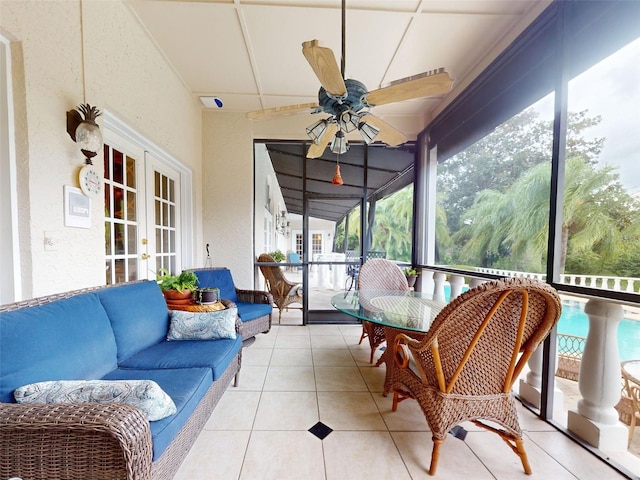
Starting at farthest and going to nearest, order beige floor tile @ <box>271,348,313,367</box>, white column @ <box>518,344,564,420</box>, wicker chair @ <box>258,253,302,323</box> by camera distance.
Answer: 1. wicker chair @ <box>258,253,302,323</box>
2. beige floor tile @ <box>271,348,313,367</box>
3. white column @ <box>518,344,564,420</box>

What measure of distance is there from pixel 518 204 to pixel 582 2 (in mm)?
1297

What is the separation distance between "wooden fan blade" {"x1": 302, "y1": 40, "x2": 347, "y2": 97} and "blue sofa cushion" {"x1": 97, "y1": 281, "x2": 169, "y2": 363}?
1.77m

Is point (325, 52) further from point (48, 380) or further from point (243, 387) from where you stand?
point (243, 387)

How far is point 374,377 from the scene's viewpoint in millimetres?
2230

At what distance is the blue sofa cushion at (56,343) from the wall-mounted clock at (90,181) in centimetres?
67

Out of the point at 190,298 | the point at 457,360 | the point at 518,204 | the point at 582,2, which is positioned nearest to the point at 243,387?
the point at 190,298

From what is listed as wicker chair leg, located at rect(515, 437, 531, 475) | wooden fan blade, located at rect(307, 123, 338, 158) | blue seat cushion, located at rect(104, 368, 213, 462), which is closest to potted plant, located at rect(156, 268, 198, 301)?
blue seat cushion, located at rect(104, 368, 213, 462)

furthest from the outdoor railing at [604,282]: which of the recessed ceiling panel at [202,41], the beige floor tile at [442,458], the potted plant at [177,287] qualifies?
the recessed ceiling panel at [202,41]

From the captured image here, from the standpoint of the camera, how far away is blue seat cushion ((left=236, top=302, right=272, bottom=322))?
256 centimetres

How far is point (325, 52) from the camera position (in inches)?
43.3

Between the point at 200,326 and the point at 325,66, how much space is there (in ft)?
6.18

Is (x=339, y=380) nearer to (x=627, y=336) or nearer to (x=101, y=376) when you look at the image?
(x=101, y=376)

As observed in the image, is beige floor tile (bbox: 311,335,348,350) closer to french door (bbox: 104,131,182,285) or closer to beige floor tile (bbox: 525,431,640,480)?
beige floor tile (bbox: 525,431,640,480)

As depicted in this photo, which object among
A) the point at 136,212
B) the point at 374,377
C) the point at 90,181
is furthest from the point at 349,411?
the point at 136,212
